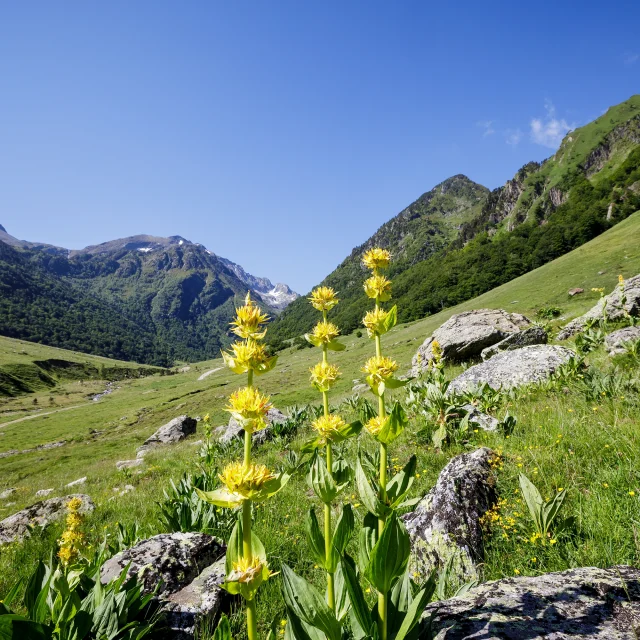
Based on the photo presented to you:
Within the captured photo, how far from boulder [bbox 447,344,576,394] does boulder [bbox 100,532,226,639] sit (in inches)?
303

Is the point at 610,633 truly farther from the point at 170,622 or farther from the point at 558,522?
the point at 170,622

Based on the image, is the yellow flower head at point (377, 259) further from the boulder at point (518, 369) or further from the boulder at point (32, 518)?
the boulder at point (32, 518)

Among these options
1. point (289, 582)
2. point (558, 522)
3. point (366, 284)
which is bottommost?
point (558, 522)

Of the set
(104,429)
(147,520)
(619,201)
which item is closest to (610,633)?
(147,520)

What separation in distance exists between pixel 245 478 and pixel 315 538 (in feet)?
2.46

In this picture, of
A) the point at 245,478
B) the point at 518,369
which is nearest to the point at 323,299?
the point at 245,478

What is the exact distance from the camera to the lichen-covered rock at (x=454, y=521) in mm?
3582

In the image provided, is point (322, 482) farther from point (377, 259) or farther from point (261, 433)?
point (261, 433)

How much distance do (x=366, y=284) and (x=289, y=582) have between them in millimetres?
2035

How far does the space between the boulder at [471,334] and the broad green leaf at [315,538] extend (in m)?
15.6

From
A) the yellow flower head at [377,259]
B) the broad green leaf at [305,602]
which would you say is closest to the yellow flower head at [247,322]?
the yellow flower head at [377,259]

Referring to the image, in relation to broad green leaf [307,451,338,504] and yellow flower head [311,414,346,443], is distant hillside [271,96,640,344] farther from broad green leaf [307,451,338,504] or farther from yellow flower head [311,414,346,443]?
broad green leaf [307,451,338,504]

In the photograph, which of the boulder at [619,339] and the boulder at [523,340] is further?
the boulder at [523,340]

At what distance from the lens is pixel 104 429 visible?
212 feet
